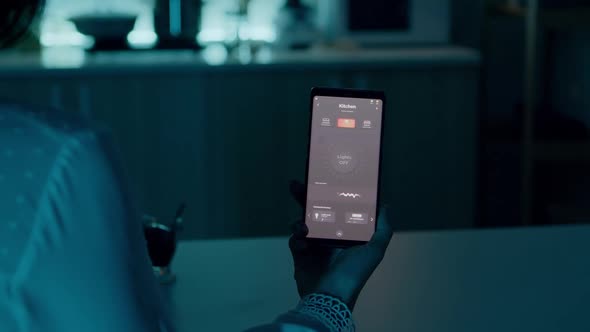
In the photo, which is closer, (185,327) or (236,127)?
(185,327)

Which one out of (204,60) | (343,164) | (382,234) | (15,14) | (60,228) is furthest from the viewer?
(204,60)

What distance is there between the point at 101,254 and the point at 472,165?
2525 mm

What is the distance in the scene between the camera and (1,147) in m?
0.59

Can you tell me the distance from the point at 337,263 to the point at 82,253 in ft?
1.06

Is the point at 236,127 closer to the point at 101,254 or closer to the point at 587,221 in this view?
the point at 587,221

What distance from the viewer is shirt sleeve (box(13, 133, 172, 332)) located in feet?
1.90

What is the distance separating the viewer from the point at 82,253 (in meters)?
0.59

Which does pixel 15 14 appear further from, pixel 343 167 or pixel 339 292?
pixel 343 167

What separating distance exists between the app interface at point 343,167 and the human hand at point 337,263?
3 cm

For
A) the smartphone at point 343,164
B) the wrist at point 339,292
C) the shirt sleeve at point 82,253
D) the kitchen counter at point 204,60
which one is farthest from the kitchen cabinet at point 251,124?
the shirt sleeve at point 82,253

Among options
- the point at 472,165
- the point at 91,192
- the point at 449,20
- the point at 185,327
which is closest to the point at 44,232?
the point at 91,192

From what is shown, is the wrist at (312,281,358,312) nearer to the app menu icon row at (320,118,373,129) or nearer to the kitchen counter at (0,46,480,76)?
the app menu icon row at (320,118,373,129)

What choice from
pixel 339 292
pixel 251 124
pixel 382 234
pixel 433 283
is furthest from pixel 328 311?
pixel 251 124

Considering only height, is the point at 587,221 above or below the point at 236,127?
below
